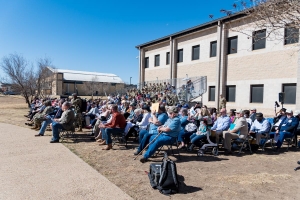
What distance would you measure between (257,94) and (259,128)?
10.4 meters

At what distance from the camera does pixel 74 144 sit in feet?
27.5

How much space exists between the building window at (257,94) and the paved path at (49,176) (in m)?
14.5

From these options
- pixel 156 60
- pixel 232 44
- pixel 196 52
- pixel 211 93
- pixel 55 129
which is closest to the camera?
pixel 55 129

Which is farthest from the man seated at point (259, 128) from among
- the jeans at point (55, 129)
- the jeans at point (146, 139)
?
the jeans at point (55, 129)

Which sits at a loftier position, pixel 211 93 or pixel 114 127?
pixel 211 93

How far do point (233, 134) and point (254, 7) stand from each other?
12.4ft

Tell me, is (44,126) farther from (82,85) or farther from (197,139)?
(82,85)

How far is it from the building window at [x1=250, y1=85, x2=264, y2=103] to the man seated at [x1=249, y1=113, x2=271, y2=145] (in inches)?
389

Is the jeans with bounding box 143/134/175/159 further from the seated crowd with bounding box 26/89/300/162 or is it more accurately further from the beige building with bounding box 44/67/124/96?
the beige building with bounding box 44/67/124/96

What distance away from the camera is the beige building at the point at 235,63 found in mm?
15516

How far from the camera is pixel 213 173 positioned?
5.49 m

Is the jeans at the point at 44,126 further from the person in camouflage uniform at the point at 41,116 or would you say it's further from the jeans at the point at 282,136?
the jeans at the point at 282,136

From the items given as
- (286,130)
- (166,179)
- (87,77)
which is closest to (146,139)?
(166,179)

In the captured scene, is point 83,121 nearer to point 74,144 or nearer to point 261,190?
point 74,144
